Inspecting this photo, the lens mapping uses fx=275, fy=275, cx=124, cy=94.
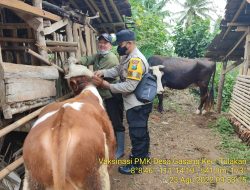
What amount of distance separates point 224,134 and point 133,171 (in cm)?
321

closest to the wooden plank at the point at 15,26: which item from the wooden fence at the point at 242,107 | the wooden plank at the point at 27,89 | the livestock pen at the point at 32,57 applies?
the livestock pen at the point at 32,57

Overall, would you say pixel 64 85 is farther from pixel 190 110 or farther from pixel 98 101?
pixel 190 110

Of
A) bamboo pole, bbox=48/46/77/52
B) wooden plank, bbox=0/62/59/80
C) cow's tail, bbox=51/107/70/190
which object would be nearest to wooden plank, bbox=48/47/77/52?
bamboo pole, bbox=48/46/77/52

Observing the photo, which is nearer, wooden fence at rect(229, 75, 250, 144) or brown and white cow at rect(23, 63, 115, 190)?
brown and white cow at rect(23, 63, 115, 190)

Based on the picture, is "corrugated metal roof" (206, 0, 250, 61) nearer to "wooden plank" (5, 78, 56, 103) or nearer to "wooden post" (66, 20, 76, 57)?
"wooden post" (66, 20, 76, 57)

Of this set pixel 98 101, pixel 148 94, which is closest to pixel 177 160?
pixel 148 94

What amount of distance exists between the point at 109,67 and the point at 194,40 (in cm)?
1039

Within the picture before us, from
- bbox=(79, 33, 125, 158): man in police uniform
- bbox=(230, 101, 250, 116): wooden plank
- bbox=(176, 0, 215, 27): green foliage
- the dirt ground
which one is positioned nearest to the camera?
the dirt ground

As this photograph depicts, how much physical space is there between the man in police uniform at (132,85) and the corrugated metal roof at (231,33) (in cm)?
308

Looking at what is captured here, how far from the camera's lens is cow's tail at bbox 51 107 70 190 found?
81.7 inches

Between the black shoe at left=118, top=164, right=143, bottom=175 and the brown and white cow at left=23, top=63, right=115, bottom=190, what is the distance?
6.60ft

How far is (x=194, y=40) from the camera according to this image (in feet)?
46.2

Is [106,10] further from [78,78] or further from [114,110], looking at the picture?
[78,78]

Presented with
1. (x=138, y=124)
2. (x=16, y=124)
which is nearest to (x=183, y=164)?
(x=138, y=124)
